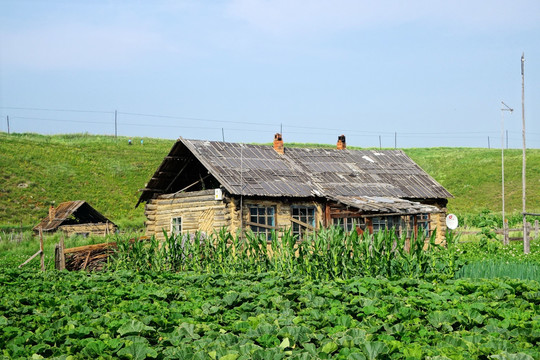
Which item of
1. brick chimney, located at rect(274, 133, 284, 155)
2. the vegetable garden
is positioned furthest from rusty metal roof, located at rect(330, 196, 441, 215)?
the vegetable garden

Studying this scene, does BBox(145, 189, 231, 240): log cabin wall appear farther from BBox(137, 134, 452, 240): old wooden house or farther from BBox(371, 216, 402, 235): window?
BBox(371, 216, 402, 235): window

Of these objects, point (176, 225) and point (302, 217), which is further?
point (176, 225)

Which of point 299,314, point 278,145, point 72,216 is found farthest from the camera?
point 72,216

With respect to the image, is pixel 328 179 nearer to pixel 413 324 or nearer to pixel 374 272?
pixel 374 272

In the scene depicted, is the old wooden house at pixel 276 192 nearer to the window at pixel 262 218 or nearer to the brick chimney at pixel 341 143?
the window at pixel 262 218

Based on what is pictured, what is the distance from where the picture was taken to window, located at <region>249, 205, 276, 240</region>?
2314 centimetres

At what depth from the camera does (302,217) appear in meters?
24.4

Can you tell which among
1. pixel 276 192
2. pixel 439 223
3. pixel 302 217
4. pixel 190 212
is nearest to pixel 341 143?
pixel 439 223

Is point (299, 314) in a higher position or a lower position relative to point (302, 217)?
lower

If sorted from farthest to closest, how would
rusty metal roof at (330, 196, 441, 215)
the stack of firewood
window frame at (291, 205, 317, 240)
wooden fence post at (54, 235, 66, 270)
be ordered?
window frame at (291, 205, 317, 240), rusty metal roof at (330, 196, 441, 215), the stack of firewood, wooden fence post at (54, 235, 66, 270)

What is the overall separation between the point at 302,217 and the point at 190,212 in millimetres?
4086

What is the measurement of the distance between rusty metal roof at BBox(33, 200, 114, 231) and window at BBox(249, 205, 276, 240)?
55.0ft

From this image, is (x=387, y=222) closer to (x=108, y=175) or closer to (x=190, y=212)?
(x=190, y=212)

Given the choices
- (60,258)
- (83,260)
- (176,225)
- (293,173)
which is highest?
(293,173)
